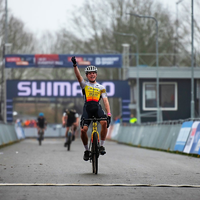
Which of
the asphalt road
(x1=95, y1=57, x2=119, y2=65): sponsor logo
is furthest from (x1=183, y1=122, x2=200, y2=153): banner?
(x1=95, y1=57, x2=119, y2=65): sponsor logo

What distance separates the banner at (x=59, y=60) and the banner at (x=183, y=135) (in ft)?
75.9

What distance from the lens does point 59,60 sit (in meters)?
43.5

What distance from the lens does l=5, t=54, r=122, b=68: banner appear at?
43250 mm

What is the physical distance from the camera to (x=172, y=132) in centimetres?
2162

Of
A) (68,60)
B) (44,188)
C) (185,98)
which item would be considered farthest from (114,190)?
(185,98)

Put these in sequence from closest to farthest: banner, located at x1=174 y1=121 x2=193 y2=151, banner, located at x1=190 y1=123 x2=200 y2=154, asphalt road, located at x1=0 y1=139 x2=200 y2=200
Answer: asphalt road, located at x1=0 y1=139 x2=200 y2=200 → banner, located at x1=190 y1=123 x2=200 y2=154 → banner, located at x1=174 y1=121 x2=193 y2=151

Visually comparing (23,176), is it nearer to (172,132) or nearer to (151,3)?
(172,132)

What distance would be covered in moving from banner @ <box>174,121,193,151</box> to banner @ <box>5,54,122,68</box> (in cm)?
2313

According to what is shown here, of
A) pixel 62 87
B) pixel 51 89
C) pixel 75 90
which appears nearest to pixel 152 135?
pixel 75 90

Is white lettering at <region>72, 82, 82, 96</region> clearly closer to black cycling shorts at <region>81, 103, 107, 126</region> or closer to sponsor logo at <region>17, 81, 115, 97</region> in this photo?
sponsor logo at <region>17, 81, 115, 97</region>

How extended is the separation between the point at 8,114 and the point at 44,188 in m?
37.0

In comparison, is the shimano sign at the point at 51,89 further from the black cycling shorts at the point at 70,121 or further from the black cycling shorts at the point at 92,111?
the black cycling shorts at the point at 92,111

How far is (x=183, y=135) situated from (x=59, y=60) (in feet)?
81.3

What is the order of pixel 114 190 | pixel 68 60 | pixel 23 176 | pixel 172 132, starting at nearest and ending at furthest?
1. pixel 114 190
2. pixel 23 176
3. pixel 172 132
4. pixel 68 60
